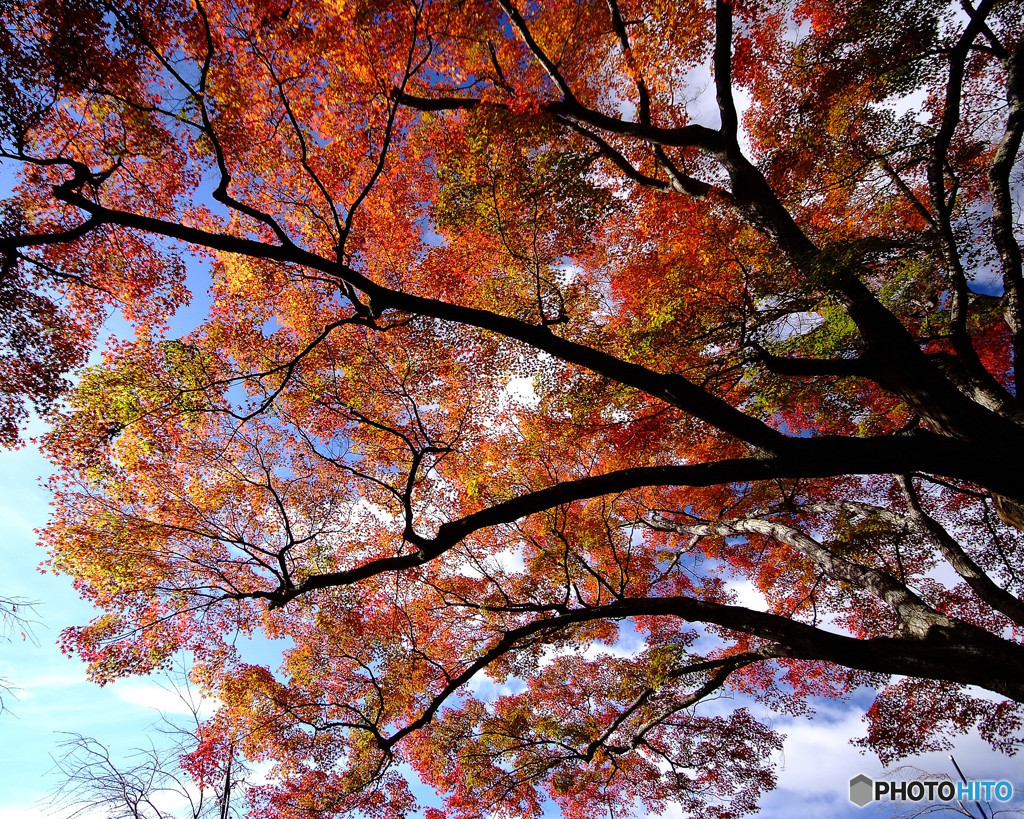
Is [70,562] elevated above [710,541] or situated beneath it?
situated beneath

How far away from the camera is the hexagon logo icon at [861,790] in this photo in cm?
820

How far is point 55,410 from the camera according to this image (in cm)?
625

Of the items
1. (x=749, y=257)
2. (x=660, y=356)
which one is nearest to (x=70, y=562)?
(x=660, y=356)

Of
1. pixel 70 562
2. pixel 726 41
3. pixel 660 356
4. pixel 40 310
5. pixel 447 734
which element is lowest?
pixel 447 734

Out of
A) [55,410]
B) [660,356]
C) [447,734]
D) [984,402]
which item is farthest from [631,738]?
[55,410]

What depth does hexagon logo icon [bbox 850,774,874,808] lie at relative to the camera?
26.9 feet

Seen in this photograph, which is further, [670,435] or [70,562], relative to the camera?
[670,435]

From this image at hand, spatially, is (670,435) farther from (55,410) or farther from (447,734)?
(55,410)

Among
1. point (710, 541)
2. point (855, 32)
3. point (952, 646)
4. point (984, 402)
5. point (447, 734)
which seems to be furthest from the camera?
point (710, 541)

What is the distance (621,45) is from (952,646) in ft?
34.6

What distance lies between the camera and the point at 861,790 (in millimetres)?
8258

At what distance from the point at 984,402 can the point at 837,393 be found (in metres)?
3.43

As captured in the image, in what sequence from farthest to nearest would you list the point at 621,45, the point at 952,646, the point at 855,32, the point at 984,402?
the point at 621,45
the point at 855,32
the point at 984,402
the point at 952,646

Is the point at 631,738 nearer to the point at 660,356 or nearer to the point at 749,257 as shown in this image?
the point at 660,356
